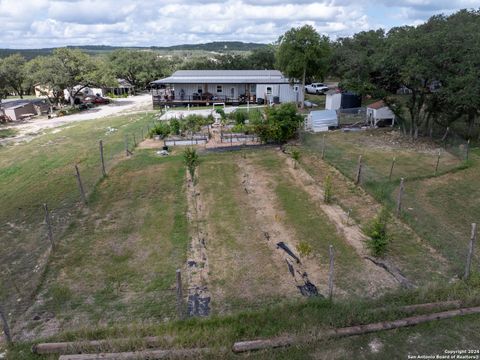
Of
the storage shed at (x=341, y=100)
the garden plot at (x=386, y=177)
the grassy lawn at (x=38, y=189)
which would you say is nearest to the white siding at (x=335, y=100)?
the storage shed at (x=341, y=100)

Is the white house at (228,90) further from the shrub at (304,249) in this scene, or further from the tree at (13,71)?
the shrub at (304,249)

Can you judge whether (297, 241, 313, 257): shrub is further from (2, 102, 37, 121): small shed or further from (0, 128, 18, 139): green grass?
(2, 102, 37, 121): small shed

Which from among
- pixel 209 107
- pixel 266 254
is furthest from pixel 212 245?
pixel 209 107

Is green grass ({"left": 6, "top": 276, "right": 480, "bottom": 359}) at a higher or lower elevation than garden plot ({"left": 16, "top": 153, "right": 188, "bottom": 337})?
higher

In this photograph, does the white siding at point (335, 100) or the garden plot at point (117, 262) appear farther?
the white siding at point (335, 100)

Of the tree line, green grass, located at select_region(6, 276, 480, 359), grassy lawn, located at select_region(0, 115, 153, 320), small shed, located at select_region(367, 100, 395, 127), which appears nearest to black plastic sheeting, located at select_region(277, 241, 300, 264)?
green grass, located at select_region(6, 276, 480, 359)

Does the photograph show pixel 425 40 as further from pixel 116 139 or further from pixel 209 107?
pixel 209 107
